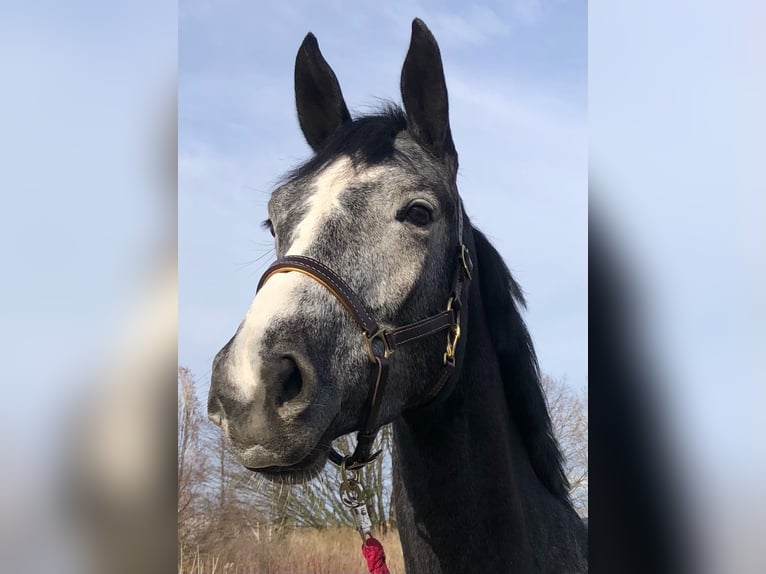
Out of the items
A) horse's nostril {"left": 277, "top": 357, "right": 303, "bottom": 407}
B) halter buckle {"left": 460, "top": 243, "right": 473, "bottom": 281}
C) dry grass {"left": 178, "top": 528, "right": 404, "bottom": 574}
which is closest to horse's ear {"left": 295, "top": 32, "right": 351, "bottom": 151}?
halter buckle {"left": 460, "top": 243, "right": 473, "bottom": 281}

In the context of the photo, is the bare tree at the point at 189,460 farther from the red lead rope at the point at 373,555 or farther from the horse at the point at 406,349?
the red lead rope at the point at 373,555

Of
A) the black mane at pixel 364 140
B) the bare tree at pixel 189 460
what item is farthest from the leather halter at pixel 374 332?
the bare tree at pixel 189 460

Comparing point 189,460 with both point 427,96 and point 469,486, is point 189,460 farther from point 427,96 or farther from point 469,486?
point 427,96

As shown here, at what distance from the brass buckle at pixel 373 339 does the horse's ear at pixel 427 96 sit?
0.65m

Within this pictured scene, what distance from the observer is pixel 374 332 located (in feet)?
6.34

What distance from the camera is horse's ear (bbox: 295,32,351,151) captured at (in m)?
2.46

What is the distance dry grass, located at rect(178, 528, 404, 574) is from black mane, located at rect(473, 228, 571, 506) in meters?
1.03

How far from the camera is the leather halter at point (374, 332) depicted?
1.87m

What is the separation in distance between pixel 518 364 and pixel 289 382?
3.11ft

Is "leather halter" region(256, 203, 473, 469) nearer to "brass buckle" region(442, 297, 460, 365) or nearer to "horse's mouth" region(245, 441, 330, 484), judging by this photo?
"brass buckle" region(442, 297, 460, 365)

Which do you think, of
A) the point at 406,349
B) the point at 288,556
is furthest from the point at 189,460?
the point at 406,349
